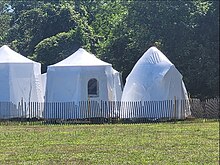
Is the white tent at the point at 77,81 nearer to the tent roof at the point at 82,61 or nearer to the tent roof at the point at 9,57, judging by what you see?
the tent roof at the point at 82,61

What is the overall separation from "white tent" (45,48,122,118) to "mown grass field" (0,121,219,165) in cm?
569

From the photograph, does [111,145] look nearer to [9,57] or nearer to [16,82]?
[16,82]

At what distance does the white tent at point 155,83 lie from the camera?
3062 cm

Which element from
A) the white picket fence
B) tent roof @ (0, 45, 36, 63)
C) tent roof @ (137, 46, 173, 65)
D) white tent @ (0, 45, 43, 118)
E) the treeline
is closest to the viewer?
the white picket fence

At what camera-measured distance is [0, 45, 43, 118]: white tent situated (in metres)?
30.9

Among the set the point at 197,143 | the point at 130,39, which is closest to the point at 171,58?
the point at 130,39

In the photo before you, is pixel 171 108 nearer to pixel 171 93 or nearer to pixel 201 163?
pixel 171 93

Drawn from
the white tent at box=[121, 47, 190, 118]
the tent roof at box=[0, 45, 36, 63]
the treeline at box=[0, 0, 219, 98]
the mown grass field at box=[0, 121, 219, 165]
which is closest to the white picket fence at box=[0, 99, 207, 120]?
the white tent at box=[121, 47, 190, 118]

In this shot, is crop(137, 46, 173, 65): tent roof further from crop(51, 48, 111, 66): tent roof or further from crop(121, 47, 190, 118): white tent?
crop(51, 48, 111, 66): tent roof

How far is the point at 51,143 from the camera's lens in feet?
62.2

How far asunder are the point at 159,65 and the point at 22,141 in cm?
1293

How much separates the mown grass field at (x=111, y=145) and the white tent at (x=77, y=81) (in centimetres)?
569

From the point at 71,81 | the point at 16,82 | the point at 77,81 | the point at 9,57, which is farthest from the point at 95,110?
the point at 9,57

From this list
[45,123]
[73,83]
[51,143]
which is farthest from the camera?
[73,83]
